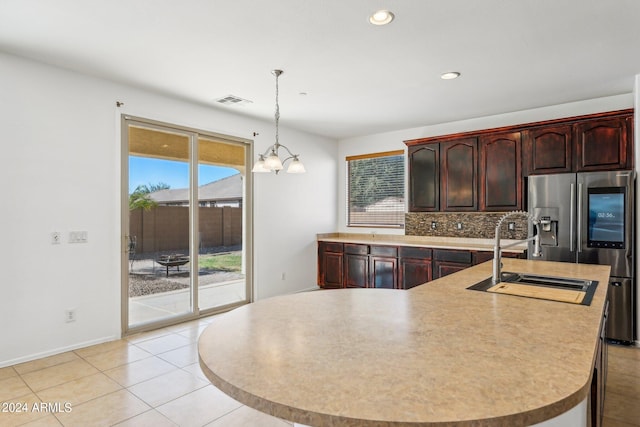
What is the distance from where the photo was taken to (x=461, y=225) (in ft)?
17.1

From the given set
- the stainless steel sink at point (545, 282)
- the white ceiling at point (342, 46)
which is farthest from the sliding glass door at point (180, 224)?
the stainless steel sink at point (545, 282)

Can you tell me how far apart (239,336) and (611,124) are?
4.47 metres

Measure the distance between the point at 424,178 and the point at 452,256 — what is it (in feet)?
4.25

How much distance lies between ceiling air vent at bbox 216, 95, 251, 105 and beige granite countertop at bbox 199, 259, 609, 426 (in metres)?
3.12

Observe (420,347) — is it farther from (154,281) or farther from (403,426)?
(154,281)

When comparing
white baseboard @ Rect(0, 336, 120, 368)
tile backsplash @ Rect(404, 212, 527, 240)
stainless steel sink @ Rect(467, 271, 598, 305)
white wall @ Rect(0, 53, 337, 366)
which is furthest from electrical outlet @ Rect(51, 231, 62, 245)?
tile backsplash @ Rect(404, 212, 527, 240)

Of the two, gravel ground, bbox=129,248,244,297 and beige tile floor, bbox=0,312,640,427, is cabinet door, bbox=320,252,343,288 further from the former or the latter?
beige tile floor, bbox=0,312,640,427

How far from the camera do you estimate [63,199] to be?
3.39 metres

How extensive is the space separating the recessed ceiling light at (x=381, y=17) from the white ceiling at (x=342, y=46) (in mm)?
57

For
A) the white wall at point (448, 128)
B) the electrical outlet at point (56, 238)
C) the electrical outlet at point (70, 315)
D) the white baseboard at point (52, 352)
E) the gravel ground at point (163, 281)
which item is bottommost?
the white baseboard at point (52, 352)

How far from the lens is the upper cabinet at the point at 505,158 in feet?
12.8

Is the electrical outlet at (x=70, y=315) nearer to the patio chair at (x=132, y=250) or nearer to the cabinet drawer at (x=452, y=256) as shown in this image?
the patio chair at (x=132, y=250)

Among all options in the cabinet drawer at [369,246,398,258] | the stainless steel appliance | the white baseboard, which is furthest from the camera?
the cabinet drawer at [369,246,398,258]

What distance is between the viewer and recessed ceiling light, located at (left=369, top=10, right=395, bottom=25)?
2439 millimetres
